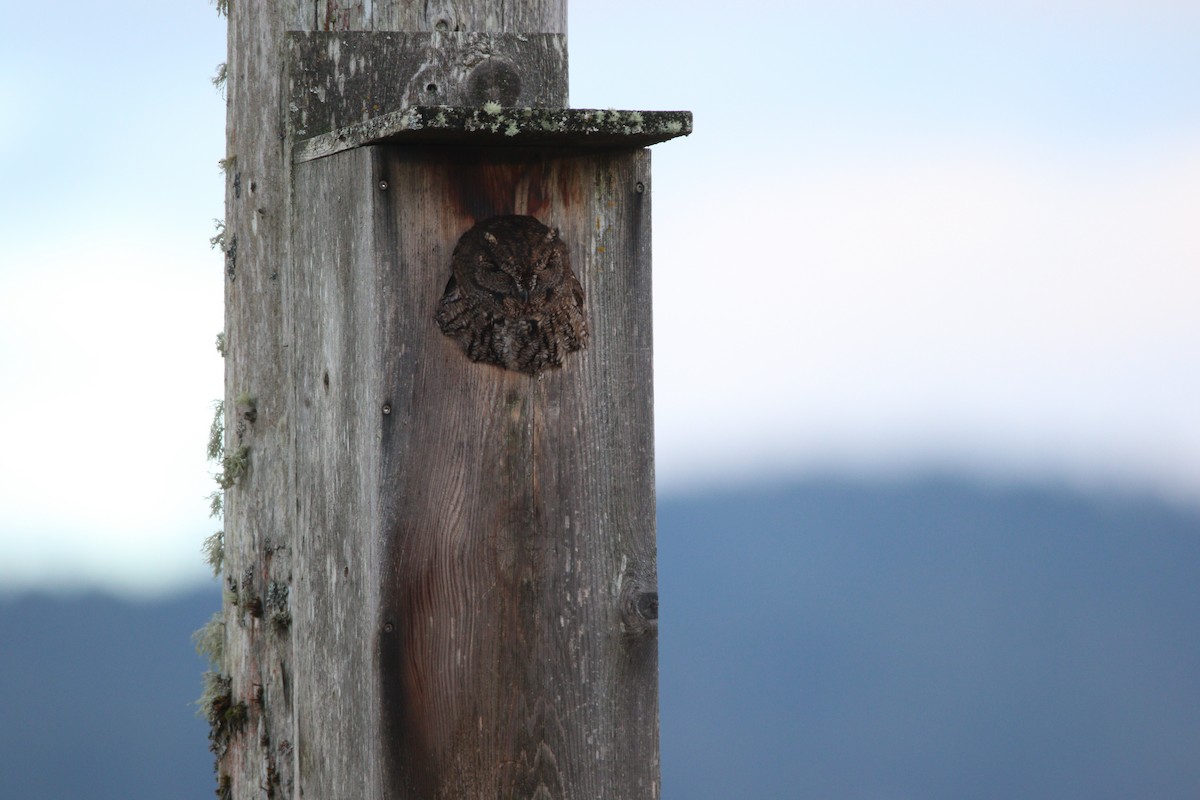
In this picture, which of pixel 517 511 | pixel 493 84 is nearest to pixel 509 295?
pixel 517 511

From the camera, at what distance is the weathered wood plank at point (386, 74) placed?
2068 mm

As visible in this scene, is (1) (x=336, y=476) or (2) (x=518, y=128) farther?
(1) (x=336, y=476)

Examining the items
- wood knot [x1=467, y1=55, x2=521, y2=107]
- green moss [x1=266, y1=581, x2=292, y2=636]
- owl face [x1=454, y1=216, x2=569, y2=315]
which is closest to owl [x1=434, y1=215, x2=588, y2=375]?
owl face [x1=454, y1=216, x2=569, y2=315]

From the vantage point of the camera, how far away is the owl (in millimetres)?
1807

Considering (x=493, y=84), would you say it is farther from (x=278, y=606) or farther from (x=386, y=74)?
(x=278, y=606)

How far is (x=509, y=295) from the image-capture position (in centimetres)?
182

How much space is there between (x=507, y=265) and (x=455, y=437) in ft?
0.88

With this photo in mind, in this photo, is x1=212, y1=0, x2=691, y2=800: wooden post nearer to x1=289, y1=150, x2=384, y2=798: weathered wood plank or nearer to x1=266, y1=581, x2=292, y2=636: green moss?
x1=289, y1=150, x2=384, y2=798: weathered wood plank

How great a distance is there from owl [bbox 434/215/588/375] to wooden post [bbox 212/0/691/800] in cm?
2

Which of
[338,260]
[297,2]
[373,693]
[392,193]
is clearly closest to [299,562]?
[373,693]

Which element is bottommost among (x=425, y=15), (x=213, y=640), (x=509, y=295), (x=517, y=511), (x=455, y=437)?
(x=213, y=640)

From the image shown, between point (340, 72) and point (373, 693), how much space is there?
3.38ft

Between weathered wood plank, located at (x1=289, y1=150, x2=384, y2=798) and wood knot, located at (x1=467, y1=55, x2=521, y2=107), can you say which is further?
wood knot, located at (x1=467, y1=55, x2=521, y2=107)

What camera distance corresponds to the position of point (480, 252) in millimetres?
1809
